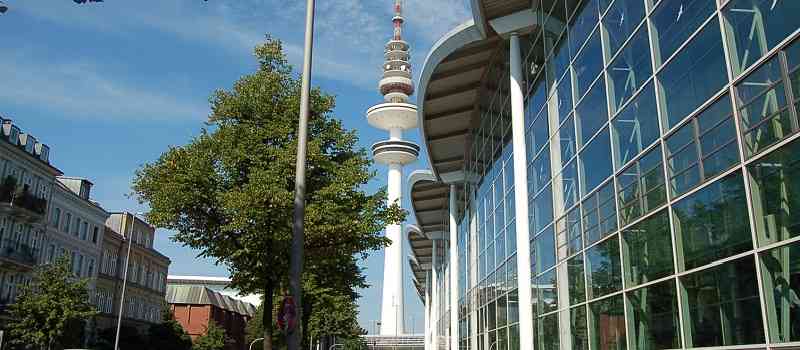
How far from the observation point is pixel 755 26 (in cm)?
939

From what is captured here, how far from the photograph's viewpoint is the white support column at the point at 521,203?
66.4 ft

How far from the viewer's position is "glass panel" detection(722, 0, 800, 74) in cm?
879

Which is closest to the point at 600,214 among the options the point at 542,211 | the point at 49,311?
the point at 542,211

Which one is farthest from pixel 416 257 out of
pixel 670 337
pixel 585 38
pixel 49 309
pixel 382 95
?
pixel 382 95

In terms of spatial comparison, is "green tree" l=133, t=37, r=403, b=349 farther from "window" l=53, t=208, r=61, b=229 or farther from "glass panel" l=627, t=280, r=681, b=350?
"window" l=53, t=208, r=61, b=229

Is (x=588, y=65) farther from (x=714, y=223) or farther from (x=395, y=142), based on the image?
(x=395, y=142)

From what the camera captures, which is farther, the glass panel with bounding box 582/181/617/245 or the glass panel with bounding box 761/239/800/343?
the glass panel with bounding box 582/181/617/245

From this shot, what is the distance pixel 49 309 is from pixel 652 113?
113 ft

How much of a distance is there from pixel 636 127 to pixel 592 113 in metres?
2.81

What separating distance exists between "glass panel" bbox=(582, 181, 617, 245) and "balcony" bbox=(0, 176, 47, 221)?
35.5m

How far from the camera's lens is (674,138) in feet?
38.5

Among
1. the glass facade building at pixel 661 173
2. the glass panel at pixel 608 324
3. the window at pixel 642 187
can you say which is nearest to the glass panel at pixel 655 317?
the glass facade building at pixel 661 173

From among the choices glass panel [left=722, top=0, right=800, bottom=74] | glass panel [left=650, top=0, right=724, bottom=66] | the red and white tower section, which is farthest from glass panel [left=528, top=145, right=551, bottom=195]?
the red and white tower section

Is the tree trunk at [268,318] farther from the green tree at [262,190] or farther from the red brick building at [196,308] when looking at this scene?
the red brick building at [196,308]
